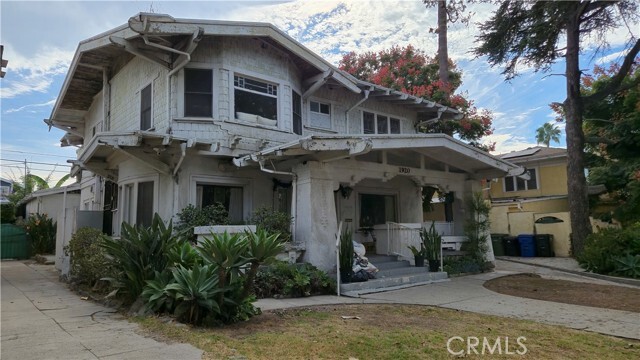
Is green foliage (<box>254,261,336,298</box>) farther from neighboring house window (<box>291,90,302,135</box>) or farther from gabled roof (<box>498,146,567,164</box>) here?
gabled roof (<box>498,146,567,164</box>)

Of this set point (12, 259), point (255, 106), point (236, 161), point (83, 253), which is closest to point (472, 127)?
point (255, 106)

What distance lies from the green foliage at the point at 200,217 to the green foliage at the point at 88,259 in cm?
161

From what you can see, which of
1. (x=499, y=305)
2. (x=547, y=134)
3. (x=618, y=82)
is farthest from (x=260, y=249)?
(x=547, y=134)

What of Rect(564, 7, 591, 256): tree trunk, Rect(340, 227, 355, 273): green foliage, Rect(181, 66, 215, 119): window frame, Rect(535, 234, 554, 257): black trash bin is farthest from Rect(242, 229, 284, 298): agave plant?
Rect(535, 234, 554, 257): black trash bin

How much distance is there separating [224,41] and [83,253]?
6.03 metres

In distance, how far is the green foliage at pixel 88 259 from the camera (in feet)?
27.4

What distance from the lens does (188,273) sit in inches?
229

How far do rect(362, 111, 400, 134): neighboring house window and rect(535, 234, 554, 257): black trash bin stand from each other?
26.5 feet

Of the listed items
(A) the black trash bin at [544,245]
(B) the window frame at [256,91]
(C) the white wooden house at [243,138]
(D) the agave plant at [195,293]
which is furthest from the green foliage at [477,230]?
(D) the agave plant at [195,293]

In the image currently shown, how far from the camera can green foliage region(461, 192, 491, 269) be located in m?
12.4

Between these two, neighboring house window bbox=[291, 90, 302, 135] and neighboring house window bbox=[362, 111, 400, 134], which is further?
neighboring house window bbox=[362, 111, 400, 134]

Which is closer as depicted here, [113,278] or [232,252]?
[232,252]

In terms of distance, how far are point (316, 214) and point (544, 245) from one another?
42.6 feet

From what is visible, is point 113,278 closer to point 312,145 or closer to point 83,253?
point 83,253
